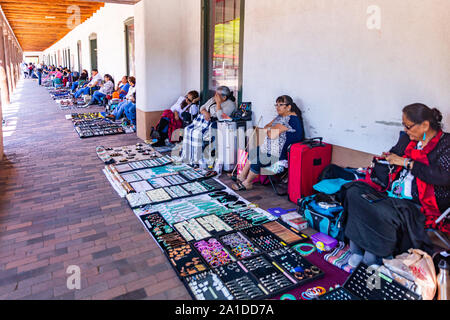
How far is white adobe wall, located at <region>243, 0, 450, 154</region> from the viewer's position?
316cm

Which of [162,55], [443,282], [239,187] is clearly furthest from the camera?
[162,55]

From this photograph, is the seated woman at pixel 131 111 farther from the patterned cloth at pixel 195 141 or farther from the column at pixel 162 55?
the patterned cloth at pixel 195 141

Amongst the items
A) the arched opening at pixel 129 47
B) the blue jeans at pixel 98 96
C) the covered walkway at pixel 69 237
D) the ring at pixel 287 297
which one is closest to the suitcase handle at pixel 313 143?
the ring at pixel 287 297

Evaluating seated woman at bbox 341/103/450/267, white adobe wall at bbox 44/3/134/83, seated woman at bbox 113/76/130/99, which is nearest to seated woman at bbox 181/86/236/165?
seated woman at bbox 341/103/450/267

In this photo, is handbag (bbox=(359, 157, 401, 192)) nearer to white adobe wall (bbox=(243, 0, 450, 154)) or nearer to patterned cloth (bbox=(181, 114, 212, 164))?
white adobe wall (bbox=(243, 0, 450, 154))

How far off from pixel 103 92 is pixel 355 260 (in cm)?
1137

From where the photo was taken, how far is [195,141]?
5.62m

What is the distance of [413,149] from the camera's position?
9.96 ft

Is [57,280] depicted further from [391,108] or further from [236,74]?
[236,74]

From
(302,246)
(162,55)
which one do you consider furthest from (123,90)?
(302,246)

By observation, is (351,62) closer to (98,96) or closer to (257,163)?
(257,163)

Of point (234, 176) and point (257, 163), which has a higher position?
point (257, 163)
